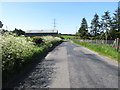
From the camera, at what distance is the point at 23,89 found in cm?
539

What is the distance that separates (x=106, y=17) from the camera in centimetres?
6900

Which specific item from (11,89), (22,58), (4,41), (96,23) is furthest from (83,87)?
(96,23)

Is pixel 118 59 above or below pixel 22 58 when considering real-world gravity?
below

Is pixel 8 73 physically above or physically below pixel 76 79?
above

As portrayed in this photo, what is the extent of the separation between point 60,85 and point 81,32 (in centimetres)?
7452

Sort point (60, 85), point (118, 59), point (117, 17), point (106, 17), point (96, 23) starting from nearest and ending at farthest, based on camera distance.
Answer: point (60, 85) → point (118, 59) → point (117, 17) → point (106, 17) → point (96, 23)

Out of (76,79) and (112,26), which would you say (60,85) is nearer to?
(76,79)

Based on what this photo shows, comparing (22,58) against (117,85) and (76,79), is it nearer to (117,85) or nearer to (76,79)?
(76,79)

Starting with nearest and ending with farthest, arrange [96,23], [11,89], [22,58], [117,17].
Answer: [11,89], [22,58], [117,17], [96,23]

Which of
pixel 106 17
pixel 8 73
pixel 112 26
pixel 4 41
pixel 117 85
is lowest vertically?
pixel 117 85

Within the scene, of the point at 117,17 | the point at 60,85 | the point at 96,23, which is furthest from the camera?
the point at 96,23

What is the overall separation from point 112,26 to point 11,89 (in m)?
61.0

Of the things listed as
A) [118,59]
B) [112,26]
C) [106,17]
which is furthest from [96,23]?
[118,59]

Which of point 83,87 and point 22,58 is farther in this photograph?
point 22,58
